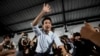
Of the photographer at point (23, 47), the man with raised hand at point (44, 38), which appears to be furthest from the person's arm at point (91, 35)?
the photographer at point (23, 47)

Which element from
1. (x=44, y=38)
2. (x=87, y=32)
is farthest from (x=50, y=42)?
(x=87, y=32)

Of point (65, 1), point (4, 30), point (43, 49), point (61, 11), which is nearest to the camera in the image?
point (43, 49)

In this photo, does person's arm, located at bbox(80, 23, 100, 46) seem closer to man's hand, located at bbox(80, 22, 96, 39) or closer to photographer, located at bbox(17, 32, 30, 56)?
man's hand, located at bbox(80, 22, 96, 39)

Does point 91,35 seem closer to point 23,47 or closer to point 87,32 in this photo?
point 87,32

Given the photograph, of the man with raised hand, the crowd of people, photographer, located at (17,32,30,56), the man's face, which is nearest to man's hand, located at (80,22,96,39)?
the crowd of people

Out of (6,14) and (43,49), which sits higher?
(6,14)

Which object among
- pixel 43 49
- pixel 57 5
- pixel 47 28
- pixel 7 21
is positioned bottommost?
pixel 43 49

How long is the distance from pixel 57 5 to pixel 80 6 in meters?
1.07

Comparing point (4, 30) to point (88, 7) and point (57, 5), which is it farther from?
point (88, 7)

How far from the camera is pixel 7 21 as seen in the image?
8383 mm

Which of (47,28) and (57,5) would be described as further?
(57,5)

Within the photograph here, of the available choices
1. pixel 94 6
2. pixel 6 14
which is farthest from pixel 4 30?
pixel 94 6

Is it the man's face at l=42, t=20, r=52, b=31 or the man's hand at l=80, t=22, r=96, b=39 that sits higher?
the man's face at l=42, t=20, r=52, b=31

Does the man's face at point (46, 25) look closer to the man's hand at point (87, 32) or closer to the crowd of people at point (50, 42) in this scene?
the crowd of people at point (50, 42)
